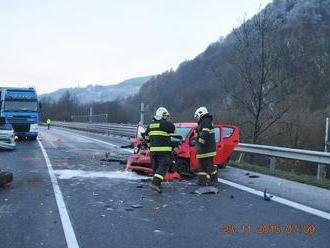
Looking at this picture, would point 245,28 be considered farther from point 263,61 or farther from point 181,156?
point 181,156

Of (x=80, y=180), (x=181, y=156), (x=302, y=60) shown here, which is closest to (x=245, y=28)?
(x=302, y=60)

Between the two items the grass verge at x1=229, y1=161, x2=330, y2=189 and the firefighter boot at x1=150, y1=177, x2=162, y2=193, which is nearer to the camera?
the firefighter boot at x1=150, y1=177, x2=162, y2=193

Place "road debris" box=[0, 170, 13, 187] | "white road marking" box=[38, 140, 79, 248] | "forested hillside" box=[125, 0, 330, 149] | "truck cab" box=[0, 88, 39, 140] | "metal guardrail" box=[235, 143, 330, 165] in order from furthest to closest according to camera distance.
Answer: "truck cab" box=[0, 88, 39, 140], "forested hillside" box=[125, 0, 330, 149], "metal guardrail" box=[235, 143, 330, 165], "road debris" box=[0, 170, 13, 187], "white road marking" box=[38, 140, 79, 248]

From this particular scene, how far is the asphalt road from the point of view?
6.46m

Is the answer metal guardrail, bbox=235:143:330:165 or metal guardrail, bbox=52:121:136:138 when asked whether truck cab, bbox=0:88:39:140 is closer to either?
metal guardrail, bbox=52:121:136:138

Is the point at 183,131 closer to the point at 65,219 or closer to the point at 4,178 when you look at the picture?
the point at 4,178

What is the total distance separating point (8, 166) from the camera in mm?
15070

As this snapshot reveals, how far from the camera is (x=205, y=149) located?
11.5 meters

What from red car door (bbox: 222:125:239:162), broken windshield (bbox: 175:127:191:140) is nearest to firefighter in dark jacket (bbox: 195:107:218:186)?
broken windshield (bbox: 175:127:191:140)

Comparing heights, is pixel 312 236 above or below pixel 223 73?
below

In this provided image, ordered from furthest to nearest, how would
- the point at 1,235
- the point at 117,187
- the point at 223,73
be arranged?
the point at 223,73, the point at 117,187, the point at 1,235

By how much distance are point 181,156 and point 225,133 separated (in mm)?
1689

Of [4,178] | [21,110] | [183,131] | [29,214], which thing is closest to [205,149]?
[183,131]
